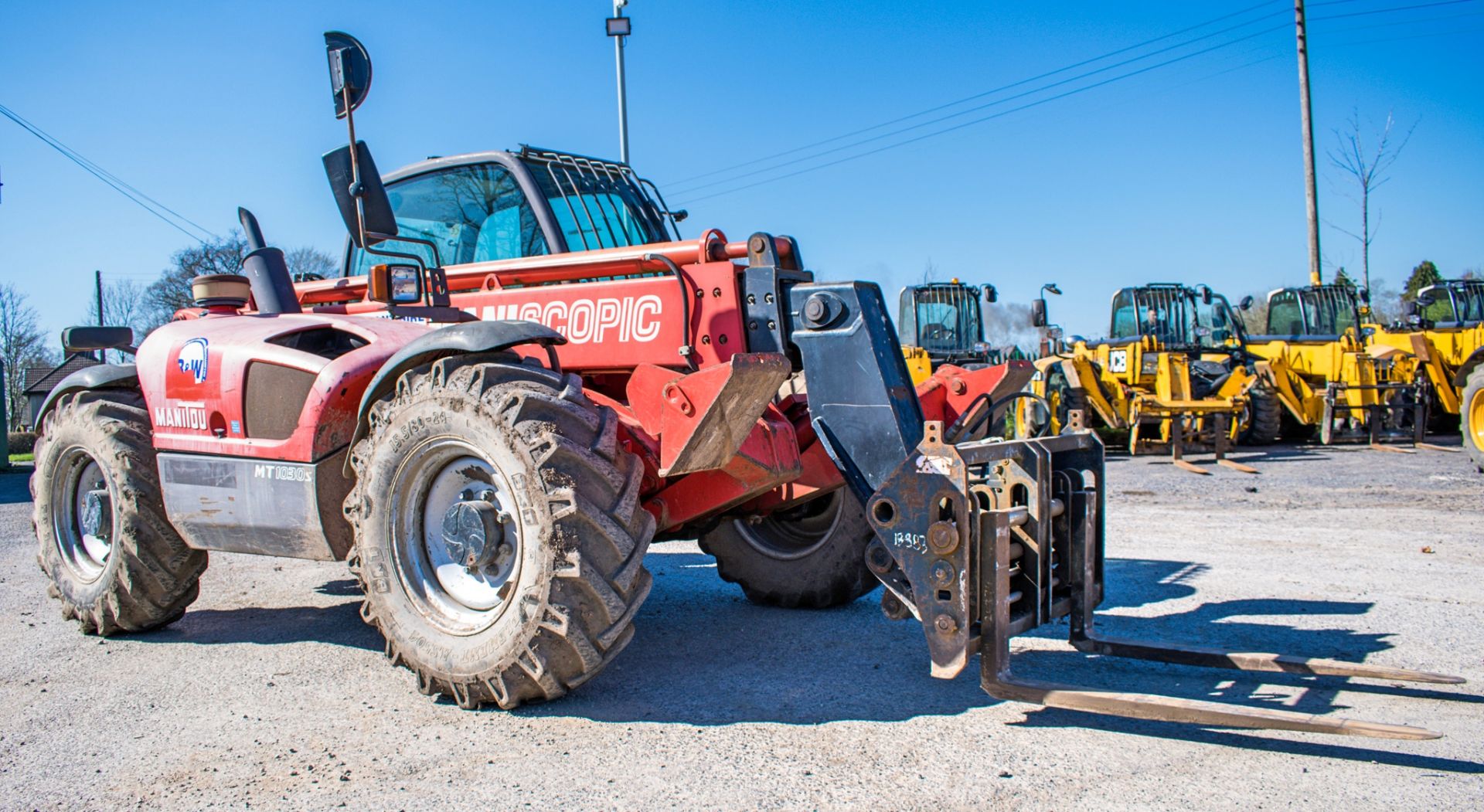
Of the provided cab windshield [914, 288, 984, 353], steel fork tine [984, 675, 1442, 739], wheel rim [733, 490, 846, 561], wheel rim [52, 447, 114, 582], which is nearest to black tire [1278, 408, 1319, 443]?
cab windshield [914, 288, 984, 353]

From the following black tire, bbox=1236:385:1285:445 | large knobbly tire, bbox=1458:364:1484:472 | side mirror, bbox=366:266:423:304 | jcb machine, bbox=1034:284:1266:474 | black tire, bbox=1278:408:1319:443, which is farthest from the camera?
black tire, bbox=1278:408:1319:443

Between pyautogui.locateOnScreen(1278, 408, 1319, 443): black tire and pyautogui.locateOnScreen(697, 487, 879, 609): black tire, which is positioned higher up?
pyautogui.locateOnScreen(697, 487, 879, 609): black tire

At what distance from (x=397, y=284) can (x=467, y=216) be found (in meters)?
0.87

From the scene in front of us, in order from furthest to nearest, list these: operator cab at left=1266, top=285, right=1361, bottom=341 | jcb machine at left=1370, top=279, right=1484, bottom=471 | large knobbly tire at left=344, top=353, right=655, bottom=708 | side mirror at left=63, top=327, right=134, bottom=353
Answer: operator cab at left=1266, top=285, right=1361, bottom=341 < jcb machine at left=1370, top=279, right=1484, bottom=471 < side mirror at left=63, top=327, right=134, bottom=353 < large knobbly tire at left=344, top=353, right=655, bottom=708

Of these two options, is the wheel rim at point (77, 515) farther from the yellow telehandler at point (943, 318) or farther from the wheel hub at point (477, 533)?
the yellow telehandler at point (943, 318)

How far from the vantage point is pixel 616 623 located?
13.0 ft

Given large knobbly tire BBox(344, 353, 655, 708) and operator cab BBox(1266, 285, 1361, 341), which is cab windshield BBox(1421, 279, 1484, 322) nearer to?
operator cab BBox(1266, 285, 1361, 341)

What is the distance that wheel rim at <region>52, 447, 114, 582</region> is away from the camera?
6004 mm

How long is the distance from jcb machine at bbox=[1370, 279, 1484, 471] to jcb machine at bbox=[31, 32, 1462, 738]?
14128 millimetres

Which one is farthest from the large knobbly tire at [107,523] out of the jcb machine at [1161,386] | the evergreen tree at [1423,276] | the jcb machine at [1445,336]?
the evergreen tree at [1423,276]

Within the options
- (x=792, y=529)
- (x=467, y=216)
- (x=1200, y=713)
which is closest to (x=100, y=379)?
(x=467, y=216)

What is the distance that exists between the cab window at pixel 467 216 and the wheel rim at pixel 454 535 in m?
1.60

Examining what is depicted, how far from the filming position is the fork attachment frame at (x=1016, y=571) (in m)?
3.71

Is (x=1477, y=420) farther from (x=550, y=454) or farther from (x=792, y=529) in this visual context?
(x=550, y=454)
